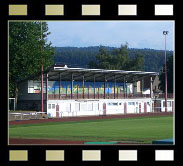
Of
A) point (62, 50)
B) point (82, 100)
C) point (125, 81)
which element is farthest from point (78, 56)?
point (82, 100)

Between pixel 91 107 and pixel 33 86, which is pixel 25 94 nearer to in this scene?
pixel 33 86

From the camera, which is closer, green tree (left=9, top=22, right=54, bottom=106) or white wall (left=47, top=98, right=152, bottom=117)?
green tree (left=9, top=22, right=54, bottom=106)

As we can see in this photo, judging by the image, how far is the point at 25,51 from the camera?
161 ft

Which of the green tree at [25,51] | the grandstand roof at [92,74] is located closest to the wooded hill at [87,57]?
the grandstand roof at [92,74]

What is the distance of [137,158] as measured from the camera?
8.16m

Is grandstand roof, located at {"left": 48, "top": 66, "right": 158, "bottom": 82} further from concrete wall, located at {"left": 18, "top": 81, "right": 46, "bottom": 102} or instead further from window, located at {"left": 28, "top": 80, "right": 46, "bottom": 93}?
concrete wall, located at {"left": 18, "top": 81, "right": 46, "bottom": 102}

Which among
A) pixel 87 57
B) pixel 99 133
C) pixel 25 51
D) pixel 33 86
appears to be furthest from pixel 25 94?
pixel 87 57

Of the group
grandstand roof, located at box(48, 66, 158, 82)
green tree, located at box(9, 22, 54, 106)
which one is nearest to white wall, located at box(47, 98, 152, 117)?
grandstand roof, located at box(48, 66, 158, 82)

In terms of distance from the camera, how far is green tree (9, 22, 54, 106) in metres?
48.6

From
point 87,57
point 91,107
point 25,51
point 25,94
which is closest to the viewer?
point 25,51

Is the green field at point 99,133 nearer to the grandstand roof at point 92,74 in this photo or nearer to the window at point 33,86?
the grandstand roof at point 92,74

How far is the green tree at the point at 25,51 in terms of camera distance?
48594mm
